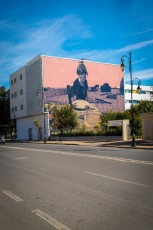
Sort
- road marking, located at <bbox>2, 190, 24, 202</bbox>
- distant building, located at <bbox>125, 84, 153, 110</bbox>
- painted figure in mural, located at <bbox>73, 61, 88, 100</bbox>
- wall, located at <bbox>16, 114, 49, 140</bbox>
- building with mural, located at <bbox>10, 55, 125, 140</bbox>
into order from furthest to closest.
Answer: distant building, located at <bbox>125, 84, 153, 110</bbox> → wall, located at <bbox>16, 114, 49, 140</bbox> → painted figure in mural, located at <bbox>73, 61, 88, 100</bbox> → building with mural, located at <bbox>10, 55, 125, 140</bbox> → road marking, located at <bbox>2, 190, 24, 202</bbox>

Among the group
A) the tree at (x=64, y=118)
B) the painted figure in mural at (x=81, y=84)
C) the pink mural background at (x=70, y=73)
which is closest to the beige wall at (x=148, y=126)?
the tree at (x=64, y=118)

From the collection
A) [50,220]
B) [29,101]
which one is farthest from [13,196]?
[29,101]

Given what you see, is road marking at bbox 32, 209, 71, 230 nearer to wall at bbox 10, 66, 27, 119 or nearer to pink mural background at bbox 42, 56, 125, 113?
pink mural background at bbox 42, 56, 125, 113

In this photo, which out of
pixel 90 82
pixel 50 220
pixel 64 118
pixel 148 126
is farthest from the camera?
pixel 90 82

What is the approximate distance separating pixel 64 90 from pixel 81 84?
3965mm

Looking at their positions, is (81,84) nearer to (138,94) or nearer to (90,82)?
(90,82)

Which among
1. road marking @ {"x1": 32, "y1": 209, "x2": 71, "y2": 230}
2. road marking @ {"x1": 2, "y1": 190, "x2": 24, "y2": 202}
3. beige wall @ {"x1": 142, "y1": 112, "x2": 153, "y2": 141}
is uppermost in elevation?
beige wall @ {"x1": 142, "y1": 112, "x2": 153, "y2": 141}

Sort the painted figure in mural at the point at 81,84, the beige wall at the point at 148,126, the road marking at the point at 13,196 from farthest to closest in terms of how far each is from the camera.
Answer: the painted figure in mural at the point at 81,84 → the beige wall at the point at 148,126 → the road marking at the point at 13,196

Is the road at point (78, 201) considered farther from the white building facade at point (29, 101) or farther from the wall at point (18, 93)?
the wall at point (18, 93)

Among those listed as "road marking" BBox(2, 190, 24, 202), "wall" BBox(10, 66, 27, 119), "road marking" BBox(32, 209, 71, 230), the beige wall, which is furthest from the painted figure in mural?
"road marking" BBox(32, 209, 71, 230)

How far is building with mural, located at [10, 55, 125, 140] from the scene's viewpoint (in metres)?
56.0

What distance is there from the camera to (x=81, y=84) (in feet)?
193

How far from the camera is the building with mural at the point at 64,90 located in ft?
184

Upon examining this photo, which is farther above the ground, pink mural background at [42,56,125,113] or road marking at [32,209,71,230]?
pink mural background at [42,56,125,113]
